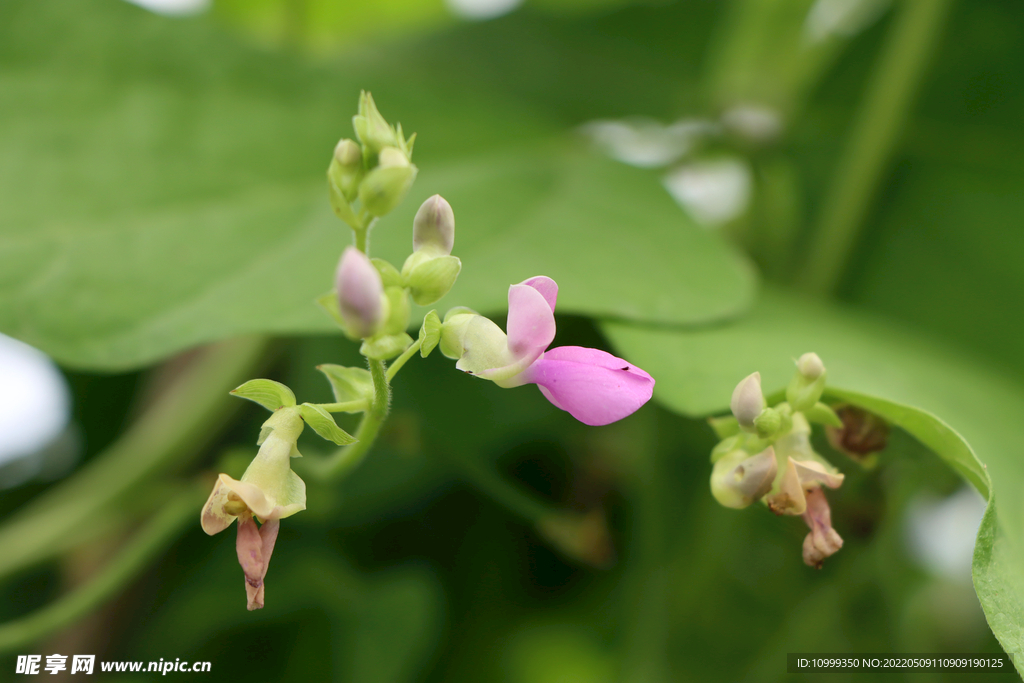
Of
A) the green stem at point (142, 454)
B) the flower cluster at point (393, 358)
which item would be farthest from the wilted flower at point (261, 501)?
the green stem at point (142, 454)

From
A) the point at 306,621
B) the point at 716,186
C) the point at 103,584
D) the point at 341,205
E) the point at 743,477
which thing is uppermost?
the point at 341,205

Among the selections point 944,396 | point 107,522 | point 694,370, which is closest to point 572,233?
point 694,370

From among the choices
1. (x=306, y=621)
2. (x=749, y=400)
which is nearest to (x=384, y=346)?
(x=749, y=400)

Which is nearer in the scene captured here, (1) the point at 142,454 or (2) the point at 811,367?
(2) the point at 811,367

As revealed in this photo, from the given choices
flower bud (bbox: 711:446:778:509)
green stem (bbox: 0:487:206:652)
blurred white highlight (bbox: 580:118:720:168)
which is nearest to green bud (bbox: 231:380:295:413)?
flower bud (bbox: 711:446:778:509)

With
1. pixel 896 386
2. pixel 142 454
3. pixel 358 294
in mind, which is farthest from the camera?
pixel 142 454

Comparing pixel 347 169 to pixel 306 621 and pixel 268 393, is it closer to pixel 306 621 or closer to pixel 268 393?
pixel 268 393

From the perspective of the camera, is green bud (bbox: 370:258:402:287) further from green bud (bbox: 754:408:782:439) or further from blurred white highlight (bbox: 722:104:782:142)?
blurred white highlight (bbox: 722:104:782:142)

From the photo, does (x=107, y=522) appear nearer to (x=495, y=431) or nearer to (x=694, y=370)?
(x=495, y=431)
